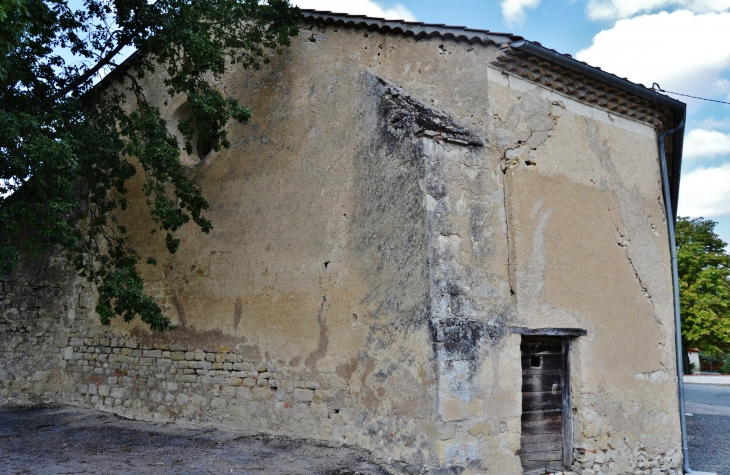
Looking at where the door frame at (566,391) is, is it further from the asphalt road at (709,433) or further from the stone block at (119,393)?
the stone block at (119,393)

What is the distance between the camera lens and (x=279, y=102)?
760 centimetres

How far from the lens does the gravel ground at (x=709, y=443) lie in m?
7.52

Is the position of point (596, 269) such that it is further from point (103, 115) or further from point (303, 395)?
point (103, 115)

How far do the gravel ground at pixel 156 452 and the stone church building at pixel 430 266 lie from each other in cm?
31

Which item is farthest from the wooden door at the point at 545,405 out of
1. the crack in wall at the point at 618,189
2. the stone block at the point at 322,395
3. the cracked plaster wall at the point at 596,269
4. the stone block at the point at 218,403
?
the stone block at the point at 218,403

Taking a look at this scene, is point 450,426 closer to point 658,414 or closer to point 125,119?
point 658,414

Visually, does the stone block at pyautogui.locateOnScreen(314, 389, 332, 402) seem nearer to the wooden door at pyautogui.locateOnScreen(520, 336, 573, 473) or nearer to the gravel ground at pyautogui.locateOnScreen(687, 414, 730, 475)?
the wooden door at pyautogui.locateOnScreen(520, 336, 573, 473)

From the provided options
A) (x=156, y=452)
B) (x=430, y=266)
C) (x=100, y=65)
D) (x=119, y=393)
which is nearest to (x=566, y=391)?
(x=430, y=266)

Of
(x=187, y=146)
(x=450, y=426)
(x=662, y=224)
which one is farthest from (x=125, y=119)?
(x=662, y=224)

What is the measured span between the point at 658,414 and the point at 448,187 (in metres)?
4.21

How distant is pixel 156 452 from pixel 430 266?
3.84 meters

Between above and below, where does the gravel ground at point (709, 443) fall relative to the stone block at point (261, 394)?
below

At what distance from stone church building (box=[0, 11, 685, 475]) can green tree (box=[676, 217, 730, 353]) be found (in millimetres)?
17939

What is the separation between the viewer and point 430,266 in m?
5.46
